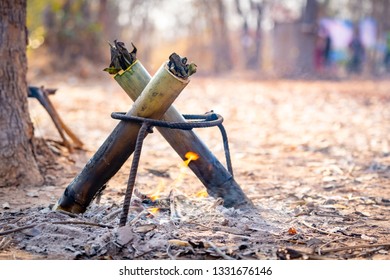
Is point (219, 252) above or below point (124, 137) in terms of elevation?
below

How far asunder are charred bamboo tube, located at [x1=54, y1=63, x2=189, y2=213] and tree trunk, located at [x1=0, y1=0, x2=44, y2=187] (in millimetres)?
1219

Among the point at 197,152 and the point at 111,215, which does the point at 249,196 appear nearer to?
the point at 197,152

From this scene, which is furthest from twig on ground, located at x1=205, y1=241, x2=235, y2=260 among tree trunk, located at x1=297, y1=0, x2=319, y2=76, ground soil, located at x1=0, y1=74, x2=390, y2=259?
tree trunk, located at x1=297, y1=0, x2=319, y2=76

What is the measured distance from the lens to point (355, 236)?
3.37m

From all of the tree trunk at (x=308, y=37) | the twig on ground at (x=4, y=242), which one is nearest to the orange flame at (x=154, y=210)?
the twig on ground at (x=4, y=242)

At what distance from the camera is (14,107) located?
473 cm

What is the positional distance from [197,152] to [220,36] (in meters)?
22.4

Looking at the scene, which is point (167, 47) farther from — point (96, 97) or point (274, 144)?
point (274, 144)

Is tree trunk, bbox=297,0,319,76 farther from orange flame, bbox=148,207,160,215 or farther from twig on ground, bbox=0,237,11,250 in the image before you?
twig on ground, bbox=0,237,11,250

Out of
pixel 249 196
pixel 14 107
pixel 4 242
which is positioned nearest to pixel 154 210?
pixel 4 242
